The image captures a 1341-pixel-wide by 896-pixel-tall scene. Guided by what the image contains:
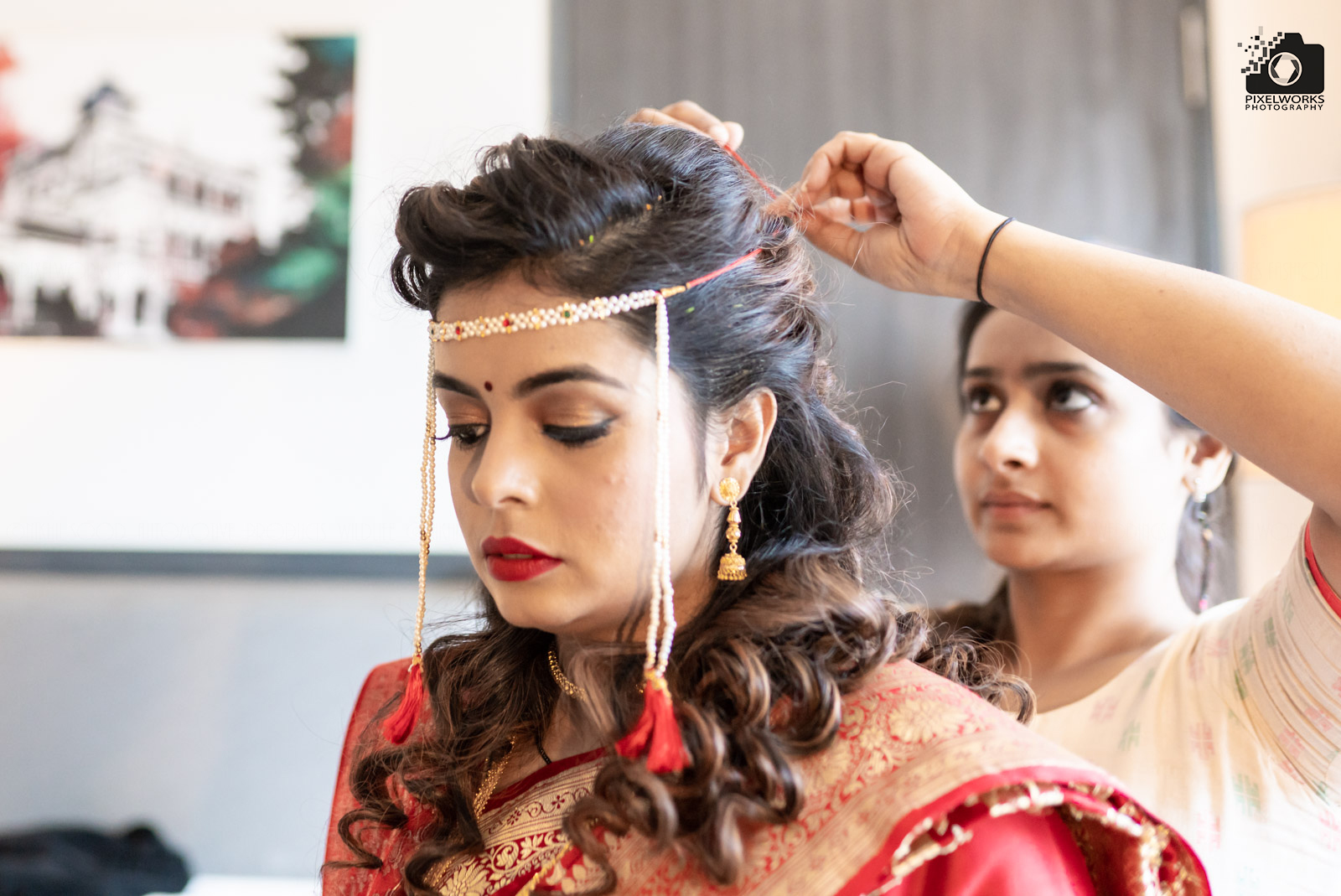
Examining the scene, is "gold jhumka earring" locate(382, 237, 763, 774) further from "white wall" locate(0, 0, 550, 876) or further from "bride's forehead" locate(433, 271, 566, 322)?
"white wall" locate(0, 0, 550, 876)

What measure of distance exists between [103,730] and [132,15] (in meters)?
1.46

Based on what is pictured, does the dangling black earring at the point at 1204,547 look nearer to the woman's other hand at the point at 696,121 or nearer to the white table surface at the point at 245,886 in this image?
the woman's other hand at the point at 696,121

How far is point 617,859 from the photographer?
3.01 feet

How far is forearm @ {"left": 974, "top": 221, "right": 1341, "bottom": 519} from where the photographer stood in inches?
32.6

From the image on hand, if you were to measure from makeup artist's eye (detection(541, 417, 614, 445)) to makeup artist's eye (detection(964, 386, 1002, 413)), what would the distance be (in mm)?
982

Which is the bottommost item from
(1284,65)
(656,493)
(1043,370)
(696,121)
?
(656,493)

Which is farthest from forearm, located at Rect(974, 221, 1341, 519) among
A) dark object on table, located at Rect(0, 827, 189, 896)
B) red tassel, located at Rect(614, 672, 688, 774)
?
dark object on table, located at Rect(0, 827, 189, 896)

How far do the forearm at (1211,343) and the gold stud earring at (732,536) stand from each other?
0.36 m

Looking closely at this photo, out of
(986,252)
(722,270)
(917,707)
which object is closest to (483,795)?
(917,707)

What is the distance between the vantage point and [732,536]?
1.03 metres

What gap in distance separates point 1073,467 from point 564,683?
91cm

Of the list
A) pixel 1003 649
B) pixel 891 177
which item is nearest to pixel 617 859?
pixel 891 177

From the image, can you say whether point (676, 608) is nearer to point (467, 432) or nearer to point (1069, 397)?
point (467, 432)

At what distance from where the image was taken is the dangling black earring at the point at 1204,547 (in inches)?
67.8
